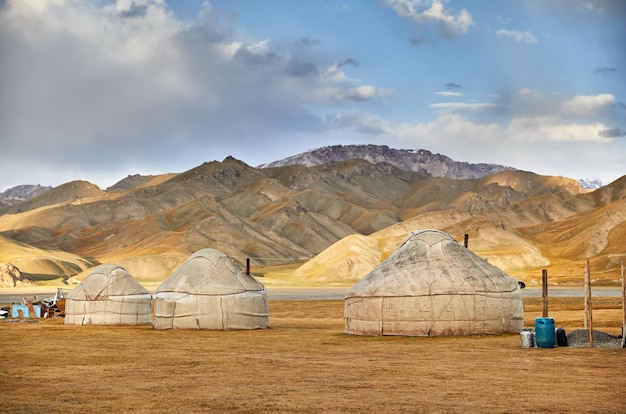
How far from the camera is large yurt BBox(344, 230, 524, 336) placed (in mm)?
27188

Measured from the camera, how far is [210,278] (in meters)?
31.7

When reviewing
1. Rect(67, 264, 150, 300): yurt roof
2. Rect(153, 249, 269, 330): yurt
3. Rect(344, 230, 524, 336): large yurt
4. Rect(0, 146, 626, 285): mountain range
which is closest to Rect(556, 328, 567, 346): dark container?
Rect(344, 230, 524, 336): large yurt

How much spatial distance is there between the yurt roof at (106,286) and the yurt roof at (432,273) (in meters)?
12.1

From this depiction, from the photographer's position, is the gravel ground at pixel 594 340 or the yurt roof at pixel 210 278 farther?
the yurt roof at pixel 210 278

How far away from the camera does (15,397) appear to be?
46.0ft

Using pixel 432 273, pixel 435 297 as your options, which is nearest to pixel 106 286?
pixel 432 273

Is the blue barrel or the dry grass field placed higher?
the blue barrel

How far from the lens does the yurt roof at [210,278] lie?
31.5 m

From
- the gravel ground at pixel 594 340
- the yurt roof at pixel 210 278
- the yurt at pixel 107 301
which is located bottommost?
the gravel ground at pixel 594 340

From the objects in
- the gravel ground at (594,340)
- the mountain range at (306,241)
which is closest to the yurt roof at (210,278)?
the gravel ground at (594,340)

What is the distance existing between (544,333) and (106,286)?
2015 cm

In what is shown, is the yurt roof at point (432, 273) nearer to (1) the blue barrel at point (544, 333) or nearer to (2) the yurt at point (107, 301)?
(1) the blue barrel at point (544, 333)

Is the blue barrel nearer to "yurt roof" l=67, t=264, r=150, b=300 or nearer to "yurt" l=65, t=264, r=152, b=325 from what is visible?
"yurt" l=65, t=264, r=152, b=325

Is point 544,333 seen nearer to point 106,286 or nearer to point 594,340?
point 594,340
